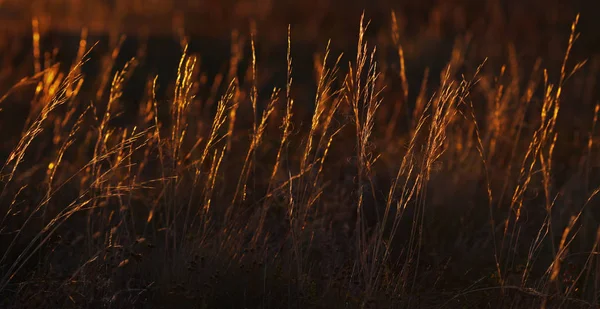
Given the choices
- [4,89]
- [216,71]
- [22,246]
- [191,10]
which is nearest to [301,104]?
[216,71]

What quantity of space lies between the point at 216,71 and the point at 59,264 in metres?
4.93

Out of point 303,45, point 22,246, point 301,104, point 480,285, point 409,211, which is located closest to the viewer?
point 480,285

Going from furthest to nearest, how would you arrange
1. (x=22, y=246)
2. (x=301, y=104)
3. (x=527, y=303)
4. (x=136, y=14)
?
(x=136, y=14)
(x=301, y=104)
(x=22, y=246)
(x=527, y=303)

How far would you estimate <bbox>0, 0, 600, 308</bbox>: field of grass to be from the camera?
2.88 meters

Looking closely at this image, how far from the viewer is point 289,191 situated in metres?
2.98

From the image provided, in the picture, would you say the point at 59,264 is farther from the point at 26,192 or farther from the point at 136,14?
the point at 136,14

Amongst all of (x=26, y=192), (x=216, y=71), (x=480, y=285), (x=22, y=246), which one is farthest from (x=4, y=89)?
(x=480, y=285)

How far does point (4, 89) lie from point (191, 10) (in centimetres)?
575

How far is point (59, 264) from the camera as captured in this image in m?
3.32

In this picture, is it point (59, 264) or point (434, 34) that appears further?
point (434, 34)

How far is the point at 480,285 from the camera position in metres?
3.22

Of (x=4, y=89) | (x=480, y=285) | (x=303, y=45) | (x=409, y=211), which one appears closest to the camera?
(x=480, y=285)

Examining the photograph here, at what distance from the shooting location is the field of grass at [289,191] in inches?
113

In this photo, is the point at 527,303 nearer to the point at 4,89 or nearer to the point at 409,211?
the point at 409,211
